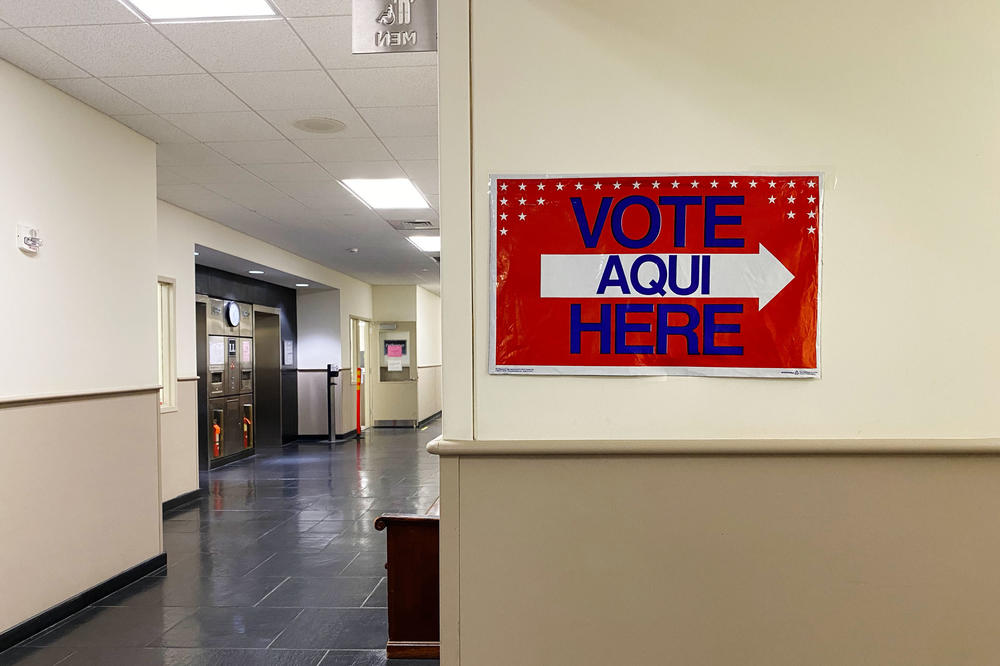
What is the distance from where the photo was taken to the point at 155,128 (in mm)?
4633

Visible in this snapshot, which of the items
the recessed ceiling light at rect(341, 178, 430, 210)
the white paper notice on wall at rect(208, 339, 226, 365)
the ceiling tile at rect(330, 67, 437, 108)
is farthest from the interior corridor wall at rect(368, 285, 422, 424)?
the ceiling tile at rect(330, 67, 437, 108)

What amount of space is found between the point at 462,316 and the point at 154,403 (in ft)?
12.3

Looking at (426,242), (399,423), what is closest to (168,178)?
(426,242)

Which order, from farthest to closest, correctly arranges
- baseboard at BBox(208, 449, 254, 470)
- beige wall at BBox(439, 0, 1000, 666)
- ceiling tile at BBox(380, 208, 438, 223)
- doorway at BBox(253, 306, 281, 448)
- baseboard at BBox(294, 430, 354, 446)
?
1. baseboard at BBox(294, 430, 354, 446)
2. doorway at BBox(253, 306, 281, 448)
3. baseboard at BBox(208, 449, 254, 470)
4. ceiling tile at BBox(380, 208, 438, 223)
5. beige wall at BBox(439, 0, 1000, 666)

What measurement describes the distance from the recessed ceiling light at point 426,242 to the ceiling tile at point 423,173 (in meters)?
2.36

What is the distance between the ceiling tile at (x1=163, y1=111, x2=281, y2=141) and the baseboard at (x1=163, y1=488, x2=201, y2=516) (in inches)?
145

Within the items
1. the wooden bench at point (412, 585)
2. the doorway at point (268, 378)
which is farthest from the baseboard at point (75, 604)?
the doorway at point (268, 378)

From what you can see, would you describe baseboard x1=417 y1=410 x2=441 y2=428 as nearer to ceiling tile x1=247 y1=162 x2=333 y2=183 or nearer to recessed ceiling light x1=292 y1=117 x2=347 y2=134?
ceiling tile x1=247 y1=162 x2=333 y2=183

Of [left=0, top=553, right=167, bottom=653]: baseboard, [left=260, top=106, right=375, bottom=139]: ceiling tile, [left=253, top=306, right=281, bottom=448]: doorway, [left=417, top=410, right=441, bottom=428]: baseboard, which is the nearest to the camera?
[left=0, top=553, right=167, bottom=653]: baseboard

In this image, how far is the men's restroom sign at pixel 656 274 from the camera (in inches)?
78.9

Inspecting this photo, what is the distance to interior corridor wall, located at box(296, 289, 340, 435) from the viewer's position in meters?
12.2

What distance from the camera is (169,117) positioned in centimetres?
441

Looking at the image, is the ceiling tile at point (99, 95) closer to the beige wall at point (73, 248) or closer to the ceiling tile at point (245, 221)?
the beige wall at point (73, 248)

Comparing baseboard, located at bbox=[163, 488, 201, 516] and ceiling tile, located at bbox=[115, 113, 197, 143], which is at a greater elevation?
ceiling tile, located at bbox=[115, 113, 197, 143]
